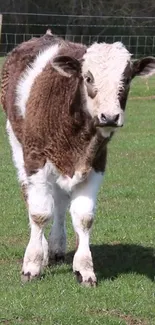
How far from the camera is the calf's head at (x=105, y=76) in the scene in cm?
669

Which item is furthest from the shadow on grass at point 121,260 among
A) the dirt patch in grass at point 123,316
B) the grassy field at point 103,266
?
the dirt patch in grass at point 123,316

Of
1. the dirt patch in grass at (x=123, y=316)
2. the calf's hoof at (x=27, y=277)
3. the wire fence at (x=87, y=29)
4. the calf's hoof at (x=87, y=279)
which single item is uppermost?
the dirt patch in grass at (x=123, y=316)

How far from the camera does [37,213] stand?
7508 mm

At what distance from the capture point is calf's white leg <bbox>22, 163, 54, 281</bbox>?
7379mm

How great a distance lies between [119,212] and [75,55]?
11.0 feet

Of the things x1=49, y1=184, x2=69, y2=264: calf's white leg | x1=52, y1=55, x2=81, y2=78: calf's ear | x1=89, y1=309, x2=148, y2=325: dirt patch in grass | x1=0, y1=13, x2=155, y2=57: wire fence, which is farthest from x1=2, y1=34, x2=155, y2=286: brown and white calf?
x1=0, y1=13, x2=155, y2=57: wire fence

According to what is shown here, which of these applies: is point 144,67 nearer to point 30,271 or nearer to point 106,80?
point 106,80

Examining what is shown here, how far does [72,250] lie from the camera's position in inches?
340

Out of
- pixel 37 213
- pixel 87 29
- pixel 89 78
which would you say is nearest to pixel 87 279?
pixel 37 213

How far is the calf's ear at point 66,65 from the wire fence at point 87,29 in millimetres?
29591

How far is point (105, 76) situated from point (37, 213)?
1400 millimetres

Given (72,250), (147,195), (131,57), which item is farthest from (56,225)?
(147,195)

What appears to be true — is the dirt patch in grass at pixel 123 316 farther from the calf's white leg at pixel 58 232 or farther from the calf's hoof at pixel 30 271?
the calf's white leg at pixel 58 232

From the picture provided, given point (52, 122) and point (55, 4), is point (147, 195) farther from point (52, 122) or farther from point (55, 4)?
point (55, 4)
